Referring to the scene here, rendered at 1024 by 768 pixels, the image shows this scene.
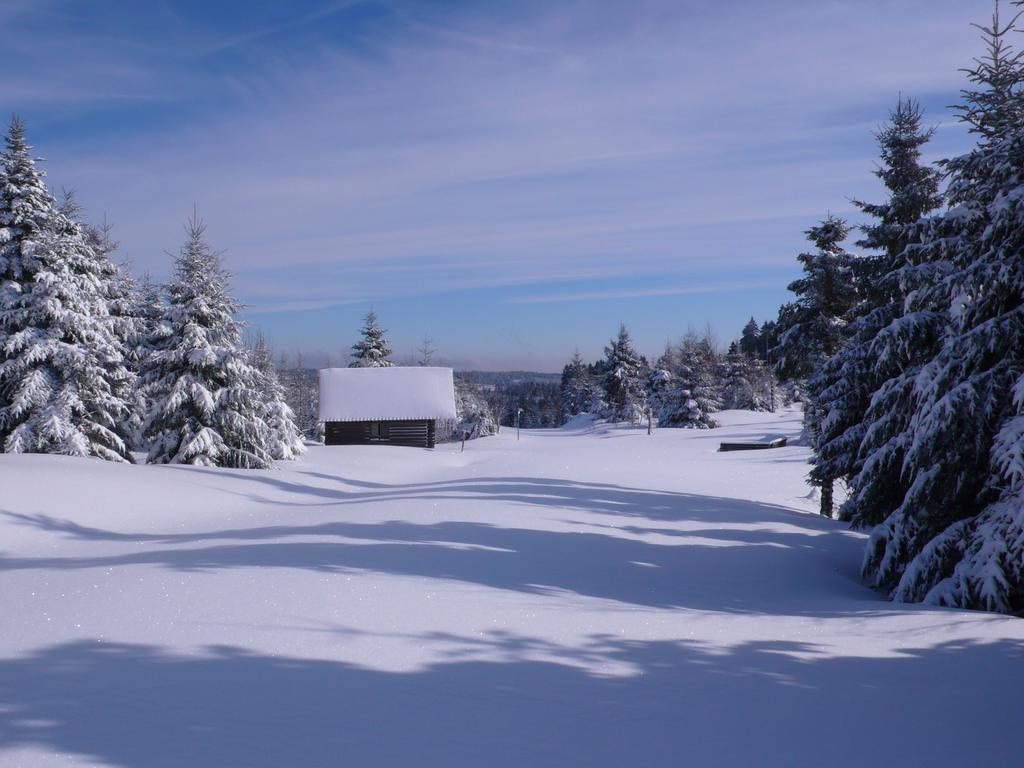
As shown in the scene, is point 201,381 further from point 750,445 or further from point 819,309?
point 750,445

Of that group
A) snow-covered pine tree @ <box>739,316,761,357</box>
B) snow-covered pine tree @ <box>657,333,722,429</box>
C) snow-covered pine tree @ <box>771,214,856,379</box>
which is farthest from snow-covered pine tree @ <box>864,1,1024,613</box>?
snow-covered pine tree @ <box>739,316,761,357</box>

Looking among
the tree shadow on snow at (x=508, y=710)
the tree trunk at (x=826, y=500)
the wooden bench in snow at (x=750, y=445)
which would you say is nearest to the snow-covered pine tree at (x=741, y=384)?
the wooden bench in snow at (x=750, y=445)

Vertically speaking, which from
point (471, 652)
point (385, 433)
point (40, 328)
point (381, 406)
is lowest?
point (471, 652)

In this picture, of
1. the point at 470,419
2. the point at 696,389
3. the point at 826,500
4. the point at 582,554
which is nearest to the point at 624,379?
the point at 696,389

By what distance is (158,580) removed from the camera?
26.1ft

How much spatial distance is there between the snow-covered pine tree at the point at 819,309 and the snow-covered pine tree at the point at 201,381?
697 inches

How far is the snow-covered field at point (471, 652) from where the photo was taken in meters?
4.46

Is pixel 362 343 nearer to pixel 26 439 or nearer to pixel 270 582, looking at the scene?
pixel 26 439

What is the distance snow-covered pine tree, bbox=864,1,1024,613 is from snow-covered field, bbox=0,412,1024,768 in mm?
1022

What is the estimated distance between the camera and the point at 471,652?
19.9 feet

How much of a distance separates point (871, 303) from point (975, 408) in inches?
304

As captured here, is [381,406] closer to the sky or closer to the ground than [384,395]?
closer to the ground

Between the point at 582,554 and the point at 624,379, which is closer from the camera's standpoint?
the point at 582,554

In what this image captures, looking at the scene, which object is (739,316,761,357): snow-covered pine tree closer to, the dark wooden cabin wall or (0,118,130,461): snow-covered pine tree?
the dark wooden cabin wall
